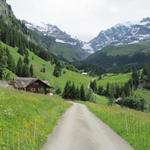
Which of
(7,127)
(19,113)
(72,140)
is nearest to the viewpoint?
(7,127)

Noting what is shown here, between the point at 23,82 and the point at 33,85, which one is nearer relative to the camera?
the point at 33,85

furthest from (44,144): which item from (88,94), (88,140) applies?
(88,94)

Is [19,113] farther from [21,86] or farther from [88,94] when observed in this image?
[88,94]

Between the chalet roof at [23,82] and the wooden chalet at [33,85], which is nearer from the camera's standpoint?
the chalet roof at [23,82]

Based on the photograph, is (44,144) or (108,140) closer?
(44,144)

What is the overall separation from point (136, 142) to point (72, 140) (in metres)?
3.94

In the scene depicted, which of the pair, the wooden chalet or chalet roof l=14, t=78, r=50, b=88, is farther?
the wooden chalet

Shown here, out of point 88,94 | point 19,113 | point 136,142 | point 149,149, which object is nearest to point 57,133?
point 19,113

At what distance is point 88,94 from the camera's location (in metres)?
196

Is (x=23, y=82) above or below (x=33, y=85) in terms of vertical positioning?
above

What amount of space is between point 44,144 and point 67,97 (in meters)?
159

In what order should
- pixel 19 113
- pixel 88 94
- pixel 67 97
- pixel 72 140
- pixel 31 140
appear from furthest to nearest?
pixel 88 94 < pixel 67 97 < pixel 19 113 < pixel 72 140 < pixel 31 140

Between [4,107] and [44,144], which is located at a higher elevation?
[4,107]

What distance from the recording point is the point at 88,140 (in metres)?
26.9
